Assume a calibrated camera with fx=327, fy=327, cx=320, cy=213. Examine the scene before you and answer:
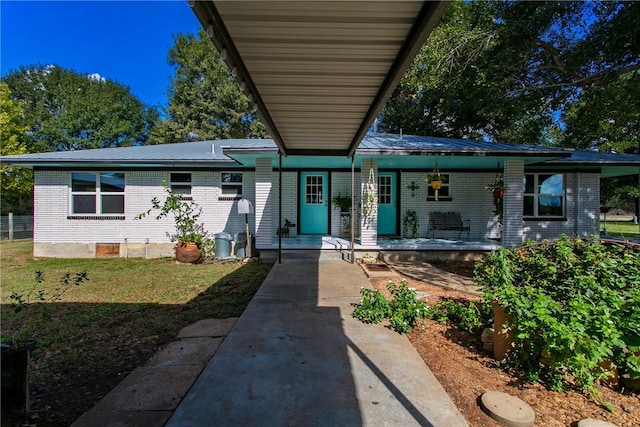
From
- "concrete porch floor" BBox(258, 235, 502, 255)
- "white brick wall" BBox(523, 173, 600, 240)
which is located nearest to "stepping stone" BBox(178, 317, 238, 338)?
"concrete porch floor" BBox(258, 235, 502, 255)

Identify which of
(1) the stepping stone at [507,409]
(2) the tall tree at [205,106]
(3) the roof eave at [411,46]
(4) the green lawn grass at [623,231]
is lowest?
(1) the stepping stone at [507,409]

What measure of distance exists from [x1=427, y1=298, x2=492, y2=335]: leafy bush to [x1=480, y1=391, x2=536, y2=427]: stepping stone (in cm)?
143

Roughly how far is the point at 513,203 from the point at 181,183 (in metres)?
9.80

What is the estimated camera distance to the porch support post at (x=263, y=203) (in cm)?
856

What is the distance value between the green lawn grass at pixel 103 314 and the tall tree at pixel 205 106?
17.4 m

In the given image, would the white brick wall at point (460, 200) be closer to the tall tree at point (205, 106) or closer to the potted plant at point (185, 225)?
the potted plant at point (185, 225)

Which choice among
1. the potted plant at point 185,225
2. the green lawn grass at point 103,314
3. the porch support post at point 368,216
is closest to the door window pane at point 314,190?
the porch support post at point 368,216

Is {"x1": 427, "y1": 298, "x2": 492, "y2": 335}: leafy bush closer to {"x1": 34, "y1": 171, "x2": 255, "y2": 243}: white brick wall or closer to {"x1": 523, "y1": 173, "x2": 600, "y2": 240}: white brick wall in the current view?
{"x1": 34, "y1": 171, "x2": 255, "y2": 243}: white brick wall

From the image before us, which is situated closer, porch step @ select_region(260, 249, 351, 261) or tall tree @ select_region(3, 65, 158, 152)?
porch step @ select_region(260, 249, 351, 261)

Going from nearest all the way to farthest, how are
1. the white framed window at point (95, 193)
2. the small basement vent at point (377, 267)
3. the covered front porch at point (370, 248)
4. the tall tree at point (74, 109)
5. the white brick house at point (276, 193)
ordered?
1. the small basement vent at point (377, 267)
2. the covered front porch at point (370, 248)
3. the white brick house at point (276, 193)
4. the white framed window at point (95, 193)
5. the tall tree at point (74, 109)

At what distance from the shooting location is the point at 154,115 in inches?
1291

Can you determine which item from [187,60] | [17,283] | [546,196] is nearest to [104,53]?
[187,60]

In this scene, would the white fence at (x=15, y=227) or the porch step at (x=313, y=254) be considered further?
the white fence at (x=15, y=227)

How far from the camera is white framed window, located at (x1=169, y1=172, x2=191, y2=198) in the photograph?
410 inches
